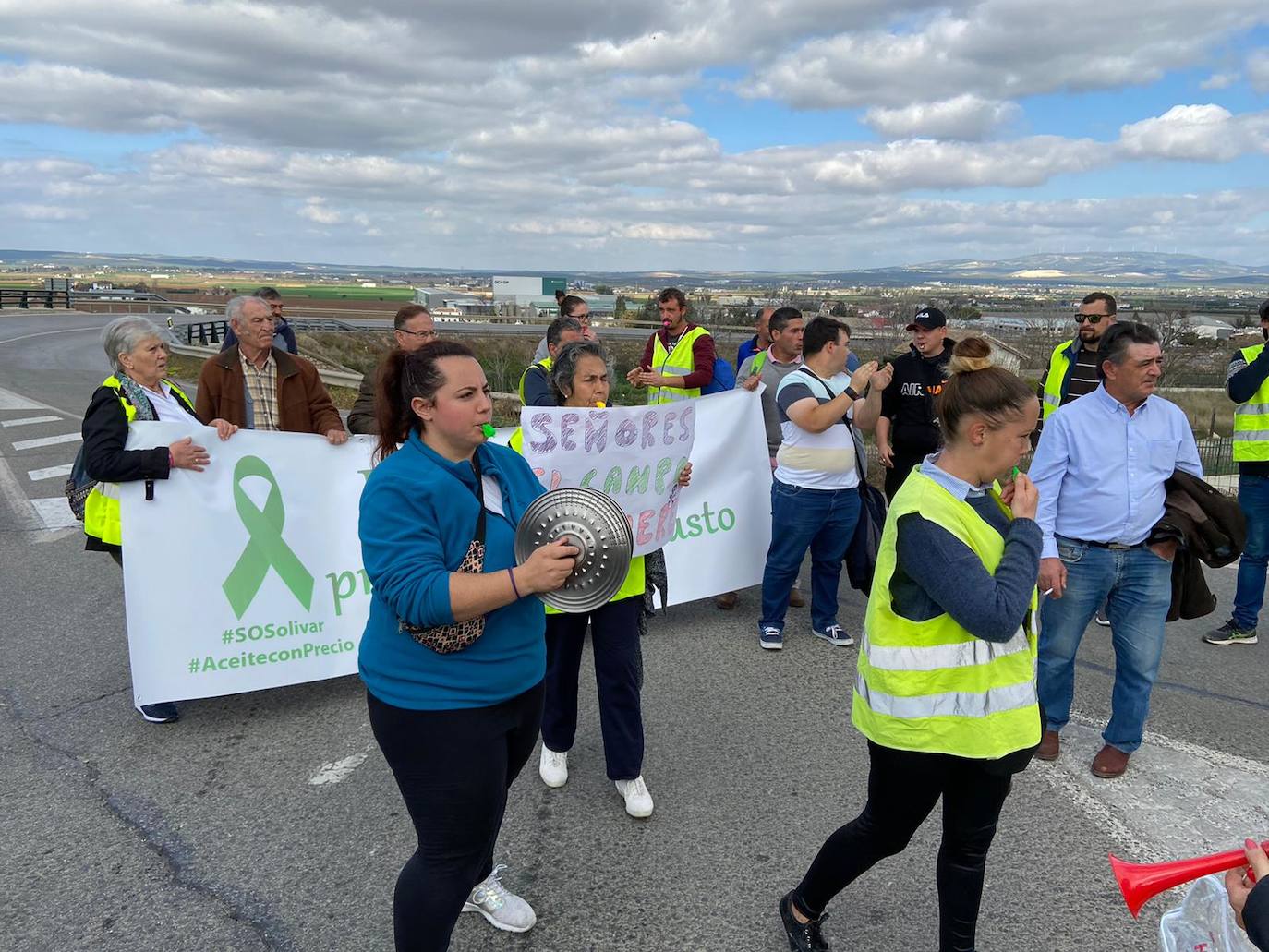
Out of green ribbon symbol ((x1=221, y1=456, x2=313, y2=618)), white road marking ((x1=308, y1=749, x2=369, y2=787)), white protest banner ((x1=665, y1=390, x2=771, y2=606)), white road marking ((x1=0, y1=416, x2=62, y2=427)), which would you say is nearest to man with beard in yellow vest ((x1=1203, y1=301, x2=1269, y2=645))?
white protest banner ((x1=665, y1=390, x2=771, y2=606))

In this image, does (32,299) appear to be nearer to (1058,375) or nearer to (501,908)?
(1058,375)

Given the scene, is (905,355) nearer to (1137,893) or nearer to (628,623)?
(628,623)

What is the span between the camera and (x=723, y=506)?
6512mm

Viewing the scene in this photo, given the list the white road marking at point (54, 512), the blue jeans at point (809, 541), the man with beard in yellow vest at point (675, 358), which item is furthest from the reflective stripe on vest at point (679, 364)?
the white road marking at point (54, 512)

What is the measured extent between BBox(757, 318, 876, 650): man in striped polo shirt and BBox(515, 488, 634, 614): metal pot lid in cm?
321

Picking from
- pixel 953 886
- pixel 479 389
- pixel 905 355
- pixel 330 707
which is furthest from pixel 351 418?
pixel 953 886

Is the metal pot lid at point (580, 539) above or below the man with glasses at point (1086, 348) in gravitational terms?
below

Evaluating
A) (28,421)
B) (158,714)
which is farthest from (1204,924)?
(28,421)

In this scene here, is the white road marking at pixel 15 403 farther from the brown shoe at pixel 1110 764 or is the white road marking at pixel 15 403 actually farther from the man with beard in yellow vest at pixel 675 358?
the brown shoe at pixel 1110 764

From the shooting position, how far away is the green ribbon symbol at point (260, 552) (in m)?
4.75

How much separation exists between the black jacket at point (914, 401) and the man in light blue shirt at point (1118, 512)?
7.68 feet

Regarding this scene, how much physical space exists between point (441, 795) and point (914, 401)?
5065 mm

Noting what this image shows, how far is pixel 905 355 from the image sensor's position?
668 centimetres

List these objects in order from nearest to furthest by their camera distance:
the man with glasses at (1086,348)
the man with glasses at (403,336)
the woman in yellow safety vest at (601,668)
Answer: the woman in yellow safety vest at (601,668), the man with glasses at (403,336), the man with glasses at (1086,348)
